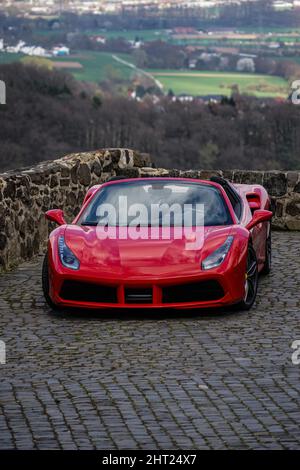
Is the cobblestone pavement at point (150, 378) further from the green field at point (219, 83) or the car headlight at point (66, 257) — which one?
the green field at point (219, 83)

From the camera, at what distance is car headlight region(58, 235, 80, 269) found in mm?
11695

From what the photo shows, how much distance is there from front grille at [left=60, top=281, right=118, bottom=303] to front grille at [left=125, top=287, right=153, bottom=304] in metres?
0.11

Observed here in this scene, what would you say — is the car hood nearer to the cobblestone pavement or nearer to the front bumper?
the front bumper

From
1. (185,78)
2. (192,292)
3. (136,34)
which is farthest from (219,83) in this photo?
(192,292)

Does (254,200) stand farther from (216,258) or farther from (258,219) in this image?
(216,258)

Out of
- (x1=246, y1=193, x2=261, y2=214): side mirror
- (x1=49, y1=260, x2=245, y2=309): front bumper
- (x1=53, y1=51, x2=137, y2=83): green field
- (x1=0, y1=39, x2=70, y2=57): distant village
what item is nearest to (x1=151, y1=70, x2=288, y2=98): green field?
(x1=53, y1=51, x2=137, y2=83): green field

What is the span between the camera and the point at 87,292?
1165 cm

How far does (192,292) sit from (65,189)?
6449 mm

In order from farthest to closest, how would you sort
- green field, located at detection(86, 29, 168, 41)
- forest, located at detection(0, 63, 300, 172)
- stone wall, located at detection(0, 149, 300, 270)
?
1. green field, located at detection(86, 29, 168, 41)
2. forest, located at detection(0, 63, 300, 172)
3. stone wall, located at detection(0, 149, 300, 270)

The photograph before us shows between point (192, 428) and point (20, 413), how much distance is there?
3.62 ft

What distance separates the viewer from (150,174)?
19.8 meters

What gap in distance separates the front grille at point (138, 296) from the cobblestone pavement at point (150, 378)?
18 centimetres

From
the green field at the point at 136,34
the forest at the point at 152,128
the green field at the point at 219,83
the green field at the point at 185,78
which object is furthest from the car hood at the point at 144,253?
the green field at the point at 136,34
